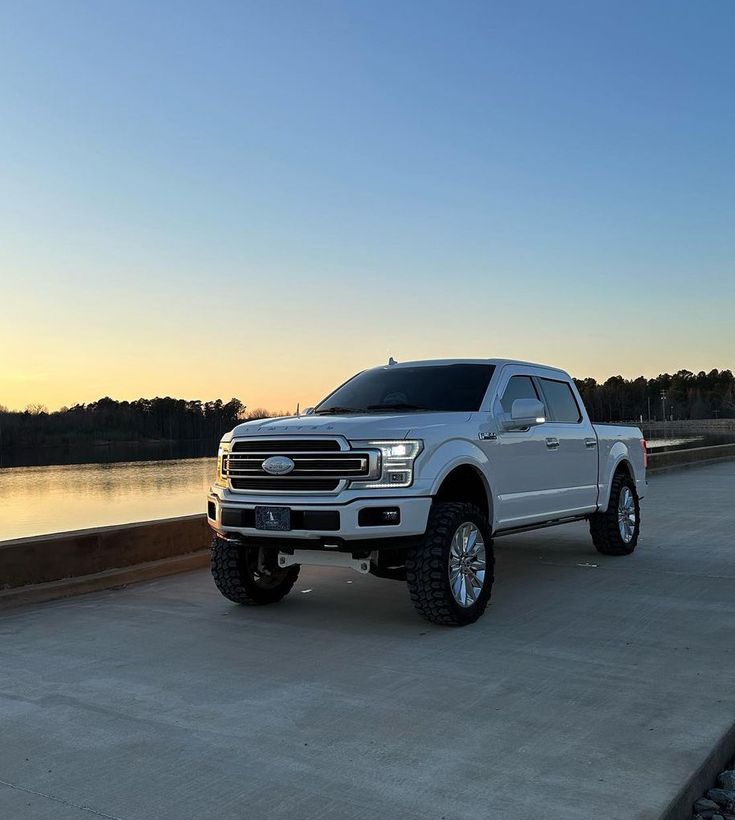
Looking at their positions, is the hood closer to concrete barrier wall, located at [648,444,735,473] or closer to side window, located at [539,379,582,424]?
side window, located at [539,379,582,424]

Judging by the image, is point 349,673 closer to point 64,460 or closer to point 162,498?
point 162,498

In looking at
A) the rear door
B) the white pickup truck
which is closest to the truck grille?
the white pickup truck

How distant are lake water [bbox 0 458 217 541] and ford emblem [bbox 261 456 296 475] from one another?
374 inches

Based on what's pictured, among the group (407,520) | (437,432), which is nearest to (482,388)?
(437,432)

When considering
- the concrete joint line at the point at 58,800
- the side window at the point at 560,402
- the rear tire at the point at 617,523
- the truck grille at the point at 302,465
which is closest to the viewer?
the concrete joint line at the point at 58,800

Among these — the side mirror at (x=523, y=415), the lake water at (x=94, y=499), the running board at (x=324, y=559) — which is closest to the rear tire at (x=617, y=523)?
the side mirror at (x=523, y=415)

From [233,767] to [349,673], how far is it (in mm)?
1430

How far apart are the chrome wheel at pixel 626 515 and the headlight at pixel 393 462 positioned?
4.09 metres

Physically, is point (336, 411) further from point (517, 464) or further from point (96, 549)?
point (96, 549)

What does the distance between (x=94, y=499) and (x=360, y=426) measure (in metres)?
25.5

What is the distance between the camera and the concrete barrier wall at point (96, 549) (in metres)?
7.12

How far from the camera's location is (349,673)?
496 centimetres

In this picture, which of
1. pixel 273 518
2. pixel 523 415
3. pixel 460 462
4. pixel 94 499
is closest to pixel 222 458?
pixel 273 518

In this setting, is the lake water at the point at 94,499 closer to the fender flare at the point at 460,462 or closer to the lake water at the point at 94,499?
the lake water at the point at 94,499
